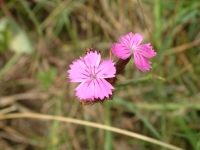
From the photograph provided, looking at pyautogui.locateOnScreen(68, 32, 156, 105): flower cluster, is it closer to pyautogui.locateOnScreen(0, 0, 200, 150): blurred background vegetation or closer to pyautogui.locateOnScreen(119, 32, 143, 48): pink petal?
pyautogui.locateOnScreen(119, 32, 143, 48): pink petal

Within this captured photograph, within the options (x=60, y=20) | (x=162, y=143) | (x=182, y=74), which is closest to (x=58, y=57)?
(x=60, y=20)

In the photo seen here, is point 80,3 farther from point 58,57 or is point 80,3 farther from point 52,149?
point 52,149

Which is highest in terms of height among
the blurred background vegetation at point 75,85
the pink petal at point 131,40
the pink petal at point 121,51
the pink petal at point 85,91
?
the blurred background vegetation at point 75,85

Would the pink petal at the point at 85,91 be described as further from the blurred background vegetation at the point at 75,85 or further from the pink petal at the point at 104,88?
the blurred background vegetation at the point at 75,85

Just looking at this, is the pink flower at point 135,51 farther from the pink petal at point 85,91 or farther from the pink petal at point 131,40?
the pink petal at point 85,91

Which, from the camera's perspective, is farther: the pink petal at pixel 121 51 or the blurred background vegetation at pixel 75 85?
the blurred background vegetation at pixel 75 85

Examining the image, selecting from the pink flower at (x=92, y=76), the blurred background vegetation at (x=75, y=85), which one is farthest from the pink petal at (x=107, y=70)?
the blurred background vegetation at (x=75, y=85)

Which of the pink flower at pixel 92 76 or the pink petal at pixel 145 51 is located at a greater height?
the pink petal at pixel 145 51
